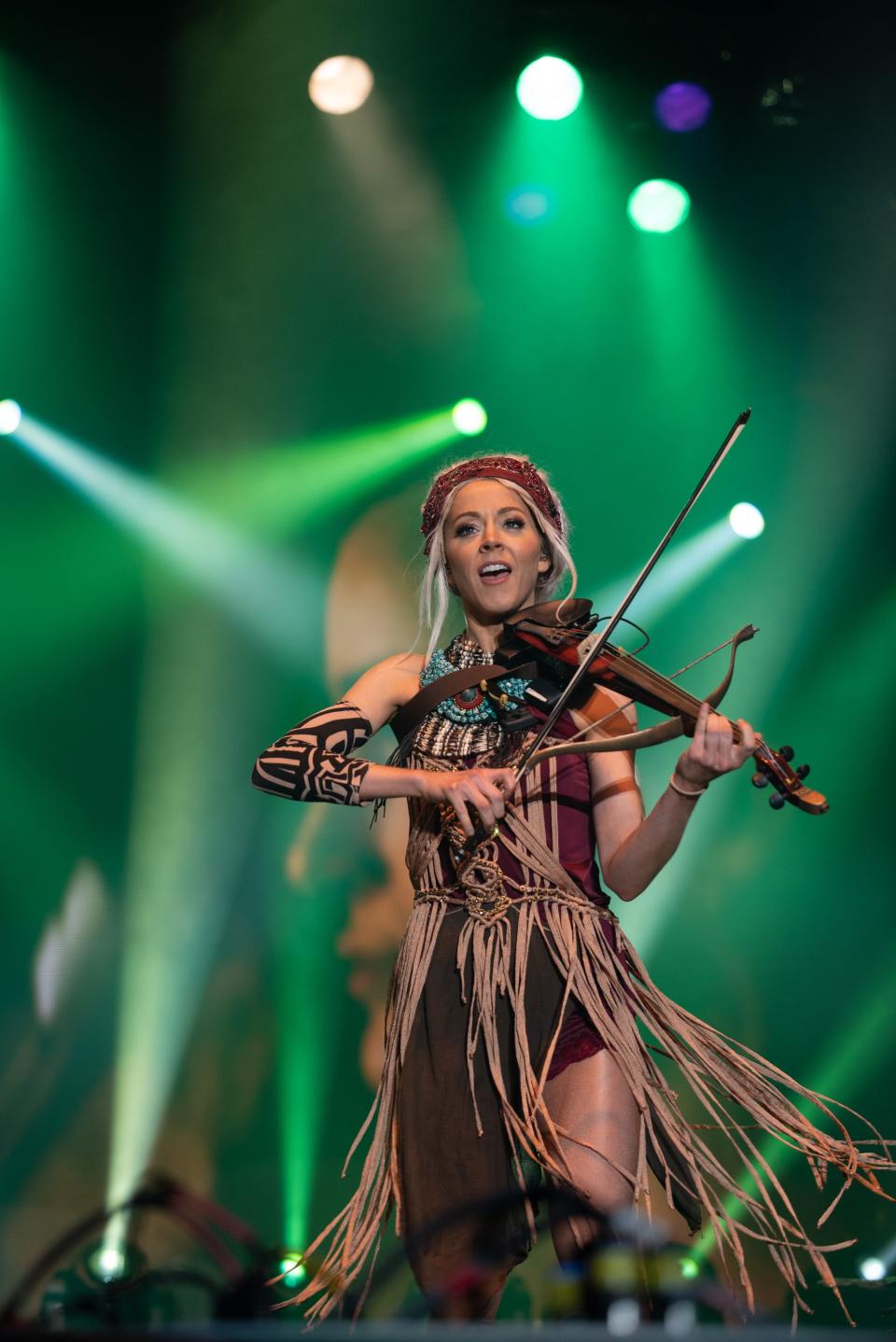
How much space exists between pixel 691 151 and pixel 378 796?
353 centimetres

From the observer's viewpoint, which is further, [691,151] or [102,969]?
[691,151]

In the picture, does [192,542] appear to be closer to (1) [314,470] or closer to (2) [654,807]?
(1) [314,470]

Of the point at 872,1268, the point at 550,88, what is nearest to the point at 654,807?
the point at 872,1268

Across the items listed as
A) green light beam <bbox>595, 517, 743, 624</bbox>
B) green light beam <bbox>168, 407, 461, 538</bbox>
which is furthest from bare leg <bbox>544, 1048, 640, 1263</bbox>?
green light beam <bbox>168, 407, 461, 538</bbox>

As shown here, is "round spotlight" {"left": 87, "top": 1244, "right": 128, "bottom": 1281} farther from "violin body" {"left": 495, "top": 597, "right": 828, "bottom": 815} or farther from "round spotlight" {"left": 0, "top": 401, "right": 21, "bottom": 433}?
"round spotlight" {"left": 0, "top": 401, "right": 21, "bottom": 433}

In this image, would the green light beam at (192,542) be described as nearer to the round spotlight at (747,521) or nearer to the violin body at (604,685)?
the round spotlight at (747,521)

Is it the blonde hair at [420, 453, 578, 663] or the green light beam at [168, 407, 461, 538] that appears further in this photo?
the green light beam at [168, 407, 461, 538]

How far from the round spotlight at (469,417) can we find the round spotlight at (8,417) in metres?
1.61

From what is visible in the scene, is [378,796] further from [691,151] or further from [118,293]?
[691,151]

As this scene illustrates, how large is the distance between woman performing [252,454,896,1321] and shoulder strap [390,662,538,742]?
0.04ft

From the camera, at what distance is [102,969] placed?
4234 millimetres

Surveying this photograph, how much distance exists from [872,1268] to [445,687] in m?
2.61

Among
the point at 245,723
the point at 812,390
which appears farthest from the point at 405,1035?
the point at 812,390

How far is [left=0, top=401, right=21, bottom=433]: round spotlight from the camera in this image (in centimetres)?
451
